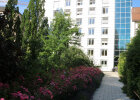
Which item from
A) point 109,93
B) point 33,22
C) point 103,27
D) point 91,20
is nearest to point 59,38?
point 33,22

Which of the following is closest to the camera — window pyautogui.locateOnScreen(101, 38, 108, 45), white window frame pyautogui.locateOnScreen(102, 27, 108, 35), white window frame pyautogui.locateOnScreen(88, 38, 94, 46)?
window pyautogui.locateOnScreen(101, 38, 108, 45)

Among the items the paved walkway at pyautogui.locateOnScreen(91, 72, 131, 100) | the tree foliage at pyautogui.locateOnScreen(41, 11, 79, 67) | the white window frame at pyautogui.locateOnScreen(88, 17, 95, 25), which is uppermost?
the white window frame at pyautogui.locateOnScreen(88, 17, 95, 25)

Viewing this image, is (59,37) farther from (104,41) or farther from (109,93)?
(104,41)

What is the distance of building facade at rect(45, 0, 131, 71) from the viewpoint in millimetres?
46312

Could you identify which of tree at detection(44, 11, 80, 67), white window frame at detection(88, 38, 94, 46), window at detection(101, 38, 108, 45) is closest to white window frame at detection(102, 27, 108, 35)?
window at detection(101, 38, 108, 45)

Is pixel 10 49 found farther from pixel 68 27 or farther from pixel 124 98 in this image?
pixel 68 27

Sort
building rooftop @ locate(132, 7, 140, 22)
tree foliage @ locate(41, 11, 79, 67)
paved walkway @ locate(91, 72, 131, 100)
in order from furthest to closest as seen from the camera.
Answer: building rooftop @ locate(132, 7, 140, 22) < tree foliage @ locate(41, 11, 79, 67) < paved walkway @ locate(91, 72, 131, 100)

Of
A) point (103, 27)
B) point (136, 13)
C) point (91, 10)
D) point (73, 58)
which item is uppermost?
point (91, 10)

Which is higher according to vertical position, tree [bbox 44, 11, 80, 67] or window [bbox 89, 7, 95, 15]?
window [bbox 89, 7, 95, 15]

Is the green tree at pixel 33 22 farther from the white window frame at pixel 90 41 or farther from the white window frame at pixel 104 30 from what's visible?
the white window frame at pixel 104 30

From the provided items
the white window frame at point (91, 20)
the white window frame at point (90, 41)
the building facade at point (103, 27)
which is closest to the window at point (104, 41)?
the building facade at point (103, 27)

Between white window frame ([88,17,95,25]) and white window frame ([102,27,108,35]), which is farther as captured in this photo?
white window frame ([88,17,95,25])

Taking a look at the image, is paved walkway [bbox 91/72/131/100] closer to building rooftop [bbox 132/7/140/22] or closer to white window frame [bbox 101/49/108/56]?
white window frame [bbox 101/49/108/56]

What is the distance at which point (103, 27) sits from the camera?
47.0 metres
